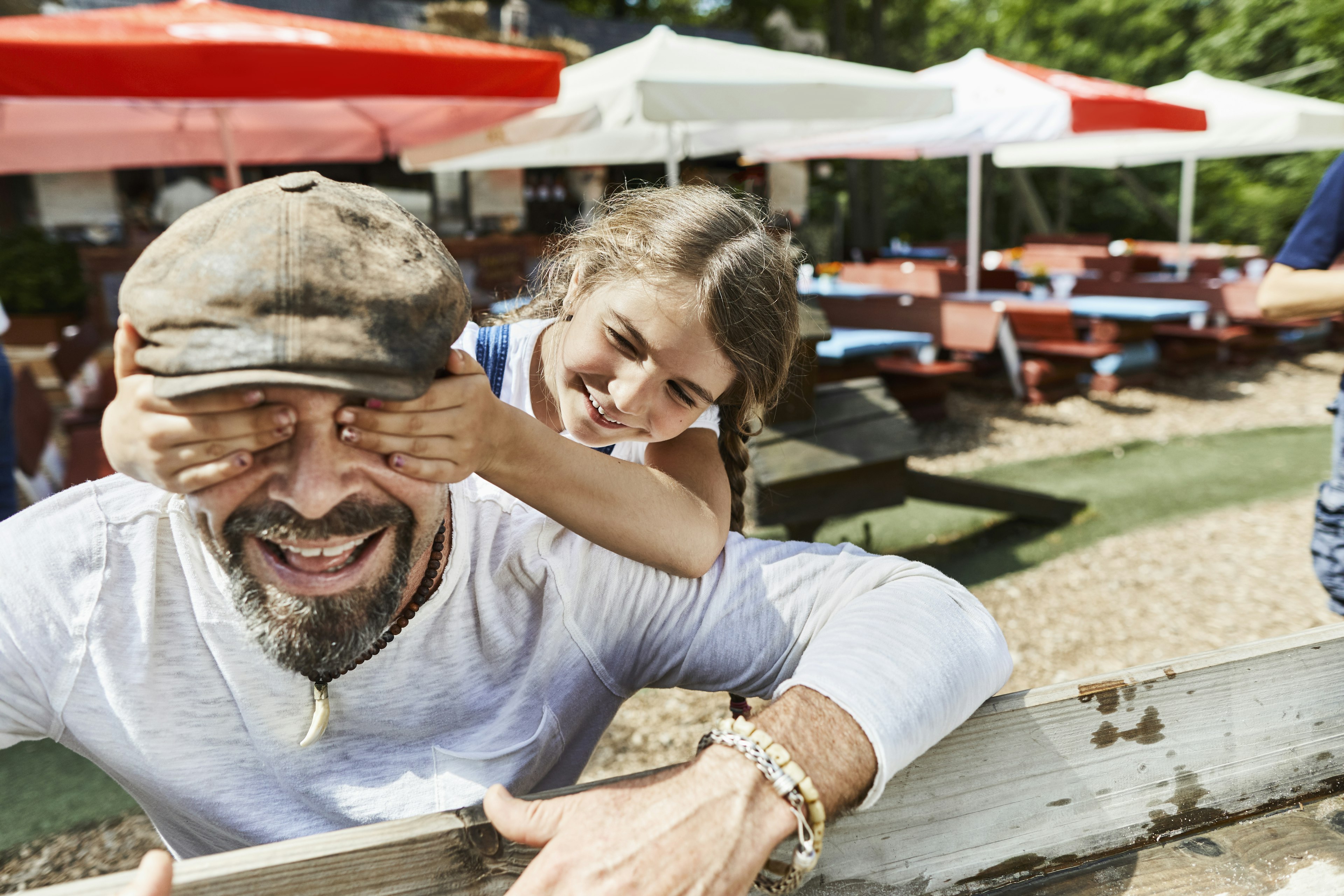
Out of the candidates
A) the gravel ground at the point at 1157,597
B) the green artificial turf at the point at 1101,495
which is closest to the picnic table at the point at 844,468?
the green artificial turf at the point at 1101,495

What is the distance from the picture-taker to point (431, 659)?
1.30 meters

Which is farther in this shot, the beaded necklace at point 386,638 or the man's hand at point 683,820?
the beaded necklace at point 386,638

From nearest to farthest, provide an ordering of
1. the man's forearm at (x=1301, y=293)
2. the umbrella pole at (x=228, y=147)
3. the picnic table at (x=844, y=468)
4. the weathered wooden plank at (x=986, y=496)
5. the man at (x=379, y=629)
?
the man at (x=379, y=629), the man's forearm at (x=1301, y=293), the picnic table at (x=844, y=468), the weathered wooden plank at (x=986, y=496), the umbrella pole at (x=228, y=147)

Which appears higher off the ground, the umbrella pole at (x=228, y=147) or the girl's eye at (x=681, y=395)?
the umbrella pole at (x=228, y=147)

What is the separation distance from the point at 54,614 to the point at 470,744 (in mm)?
567

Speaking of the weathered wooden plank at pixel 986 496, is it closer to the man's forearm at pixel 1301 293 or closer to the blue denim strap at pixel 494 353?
the man's forearm at pixel 1301 293

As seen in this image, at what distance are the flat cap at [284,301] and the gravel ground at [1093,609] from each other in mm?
1734

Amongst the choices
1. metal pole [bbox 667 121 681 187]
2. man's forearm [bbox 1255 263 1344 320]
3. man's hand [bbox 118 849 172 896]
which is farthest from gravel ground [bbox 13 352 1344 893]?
metal pole [bbox 667 121 681 187]

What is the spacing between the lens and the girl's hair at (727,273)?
1.87 metres

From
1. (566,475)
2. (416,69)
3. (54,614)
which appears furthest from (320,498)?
(416,69)

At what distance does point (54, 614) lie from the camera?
1.18 metres

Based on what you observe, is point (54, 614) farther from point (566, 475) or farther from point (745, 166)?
point (745, 166)

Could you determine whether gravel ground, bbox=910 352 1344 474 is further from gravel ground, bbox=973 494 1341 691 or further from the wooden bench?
the wooden bench

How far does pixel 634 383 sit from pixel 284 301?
942 millimetres
